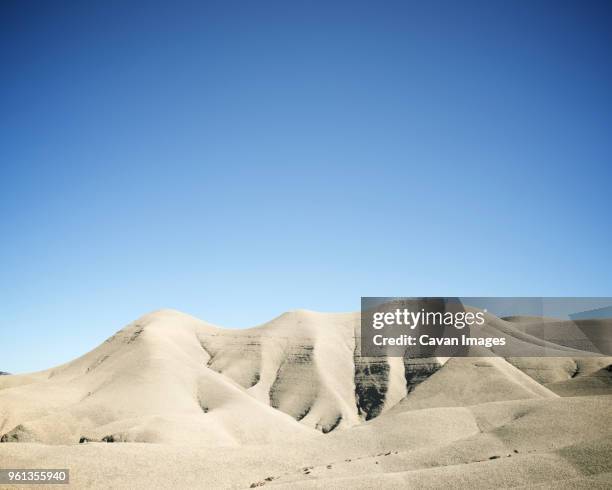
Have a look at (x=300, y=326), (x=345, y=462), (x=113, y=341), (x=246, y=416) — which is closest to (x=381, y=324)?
(x=300, y=326)

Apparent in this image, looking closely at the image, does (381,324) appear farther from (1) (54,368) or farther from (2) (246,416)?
(1) (54,368)

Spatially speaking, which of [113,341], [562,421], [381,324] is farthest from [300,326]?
[562,421]

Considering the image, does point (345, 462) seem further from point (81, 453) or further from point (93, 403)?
point (93, 403)

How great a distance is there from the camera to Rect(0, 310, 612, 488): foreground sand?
38500 mm

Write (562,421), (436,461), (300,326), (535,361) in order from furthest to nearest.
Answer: (300,326) < (535,361) < (562,421) < (436,461)

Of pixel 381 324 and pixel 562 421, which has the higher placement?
pixel 381 324

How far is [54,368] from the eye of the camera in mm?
126250

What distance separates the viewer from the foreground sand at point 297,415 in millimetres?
38500

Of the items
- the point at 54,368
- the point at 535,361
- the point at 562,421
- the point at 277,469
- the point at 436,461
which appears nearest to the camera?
the point at 436,461

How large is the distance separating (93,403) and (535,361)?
91.2m

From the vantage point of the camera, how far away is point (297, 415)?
106812 millimetres

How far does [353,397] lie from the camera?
11694 centimetres

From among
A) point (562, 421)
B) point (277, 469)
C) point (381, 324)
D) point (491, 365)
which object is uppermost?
point (381, 324)

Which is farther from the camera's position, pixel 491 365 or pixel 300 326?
pixel 300 326
